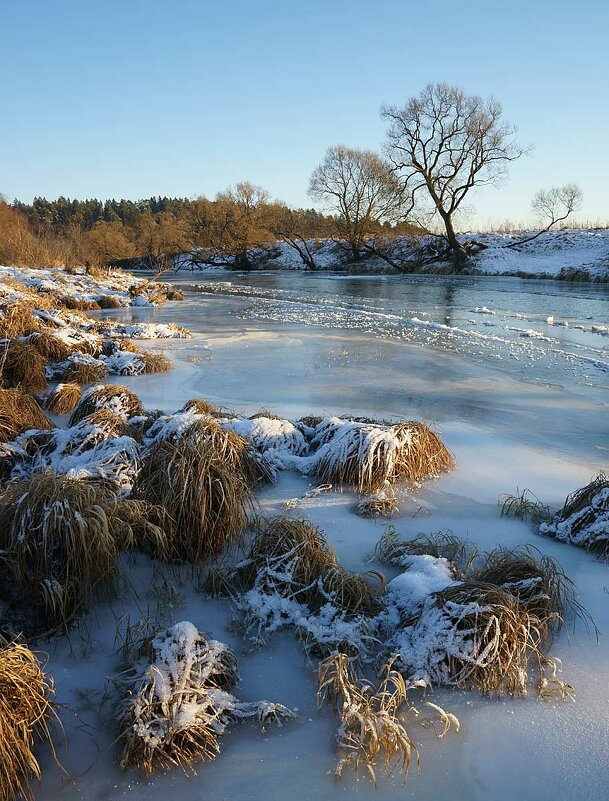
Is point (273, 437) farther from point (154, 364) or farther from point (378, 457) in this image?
point (154, 364)

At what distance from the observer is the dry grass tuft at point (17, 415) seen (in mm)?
4430

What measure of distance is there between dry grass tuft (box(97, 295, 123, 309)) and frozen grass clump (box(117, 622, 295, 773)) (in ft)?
52.4

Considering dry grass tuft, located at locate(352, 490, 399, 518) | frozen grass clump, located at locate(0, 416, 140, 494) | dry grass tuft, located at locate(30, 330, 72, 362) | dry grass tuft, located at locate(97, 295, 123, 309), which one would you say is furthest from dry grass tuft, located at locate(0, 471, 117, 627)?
dry grass tuft, located at locate(97, 295, 123, 309)

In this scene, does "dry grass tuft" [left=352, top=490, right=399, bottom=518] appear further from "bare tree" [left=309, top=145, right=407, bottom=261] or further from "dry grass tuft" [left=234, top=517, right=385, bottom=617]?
"bare tree" [left=309, top=145, right=407, bottom=261]

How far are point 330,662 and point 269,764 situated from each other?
0.40 m

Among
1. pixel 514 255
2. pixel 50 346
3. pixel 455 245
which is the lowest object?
pixel 50 346

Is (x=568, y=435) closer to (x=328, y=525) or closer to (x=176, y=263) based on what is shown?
(x=328, y=525)

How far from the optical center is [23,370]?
22.5 ft

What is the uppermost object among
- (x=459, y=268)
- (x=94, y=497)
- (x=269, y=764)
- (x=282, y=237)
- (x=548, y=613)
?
(x=282, y=237)

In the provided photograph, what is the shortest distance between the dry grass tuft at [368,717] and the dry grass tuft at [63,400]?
473cm

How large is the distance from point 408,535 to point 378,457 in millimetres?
779

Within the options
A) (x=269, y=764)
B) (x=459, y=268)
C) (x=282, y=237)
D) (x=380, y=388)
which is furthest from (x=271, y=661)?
(x=282, y=237)

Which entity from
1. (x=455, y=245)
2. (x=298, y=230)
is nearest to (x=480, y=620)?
(x=455, y=245)

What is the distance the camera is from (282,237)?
44.4 metres
